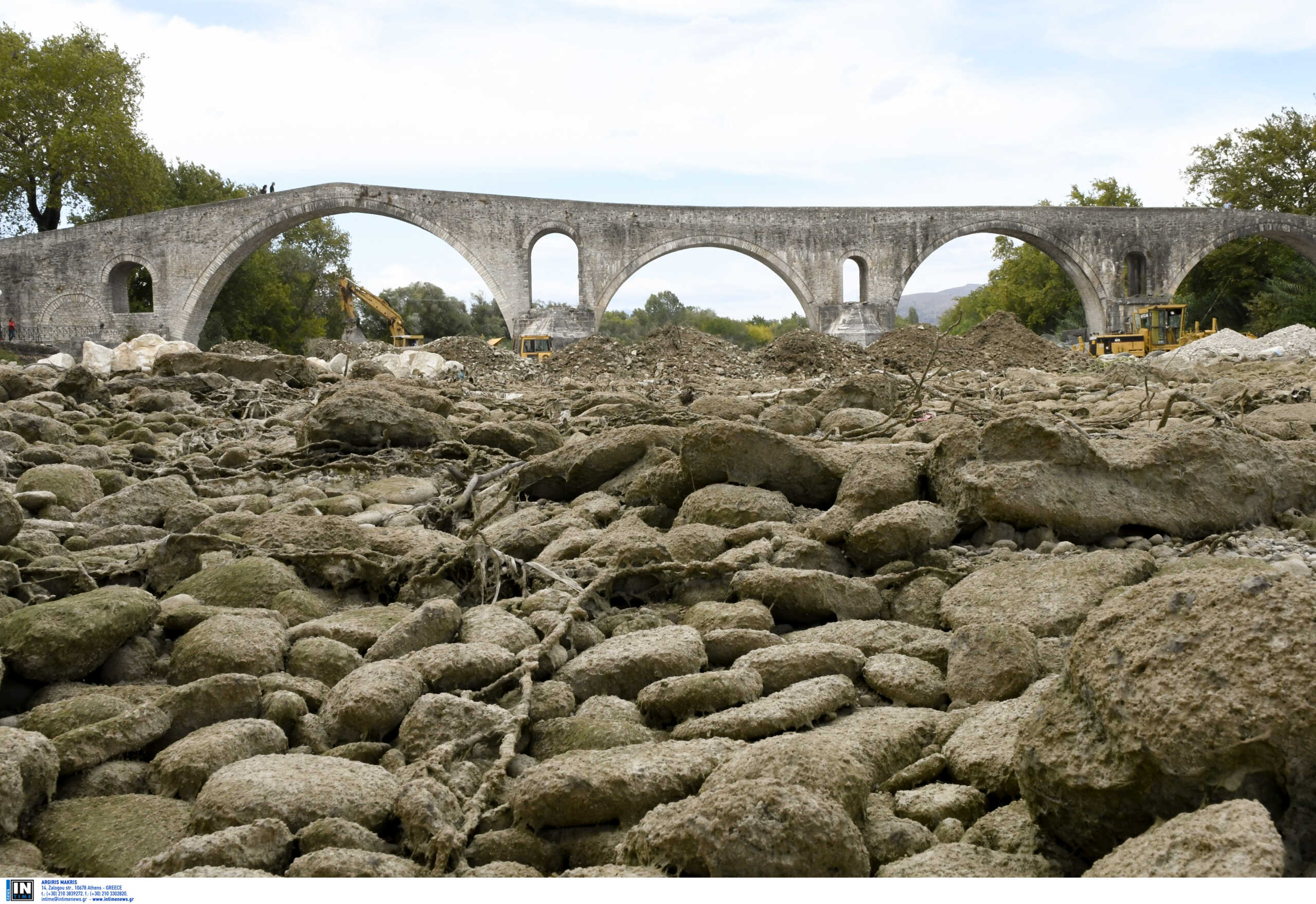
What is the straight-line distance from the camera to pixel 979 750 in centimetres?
220

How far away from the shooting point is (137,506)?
4.86 metres

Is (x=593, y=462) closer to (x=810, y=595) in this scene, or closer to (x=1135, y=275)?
(x=810, y=595)

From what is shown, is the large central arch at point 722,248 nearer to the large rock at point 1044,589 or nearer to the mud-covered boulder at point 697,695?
the large rock at point 1044,589

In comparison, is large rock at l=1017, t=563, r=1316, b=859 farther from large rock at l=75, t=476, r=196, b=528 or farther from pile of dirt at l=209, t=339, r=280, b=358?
pile of dirt at l=209, t=339, r=280, b=358

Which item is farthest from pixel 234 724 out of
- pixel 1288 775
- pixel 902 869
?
pixel 1288 775

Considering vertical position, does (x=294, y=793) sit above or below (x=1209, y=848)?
below

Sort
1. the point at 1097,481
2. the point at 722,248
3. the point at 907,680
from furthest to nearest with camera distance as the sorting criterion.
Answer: the point at 722,248, the point at 1097,481, the point at 907,680

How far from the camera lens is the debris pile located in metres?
1.79

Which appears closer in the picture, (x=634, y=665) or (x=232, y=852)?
(x=232, y=852)

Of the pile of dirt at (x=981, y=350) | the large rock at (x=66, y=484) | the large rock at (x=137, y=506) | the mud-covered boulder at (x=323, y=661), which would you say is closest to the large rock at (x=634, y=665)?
the mud-covered boulder at (x=323, y=661)

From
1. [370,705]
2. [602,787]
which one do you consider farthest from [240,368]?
[602,787]

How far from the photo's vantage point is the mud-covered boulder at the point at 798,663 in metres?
2.74

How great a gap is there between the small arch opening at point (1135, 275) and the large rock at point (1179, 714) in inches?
1308

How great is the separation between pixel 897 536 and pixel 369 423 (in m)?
3.79
